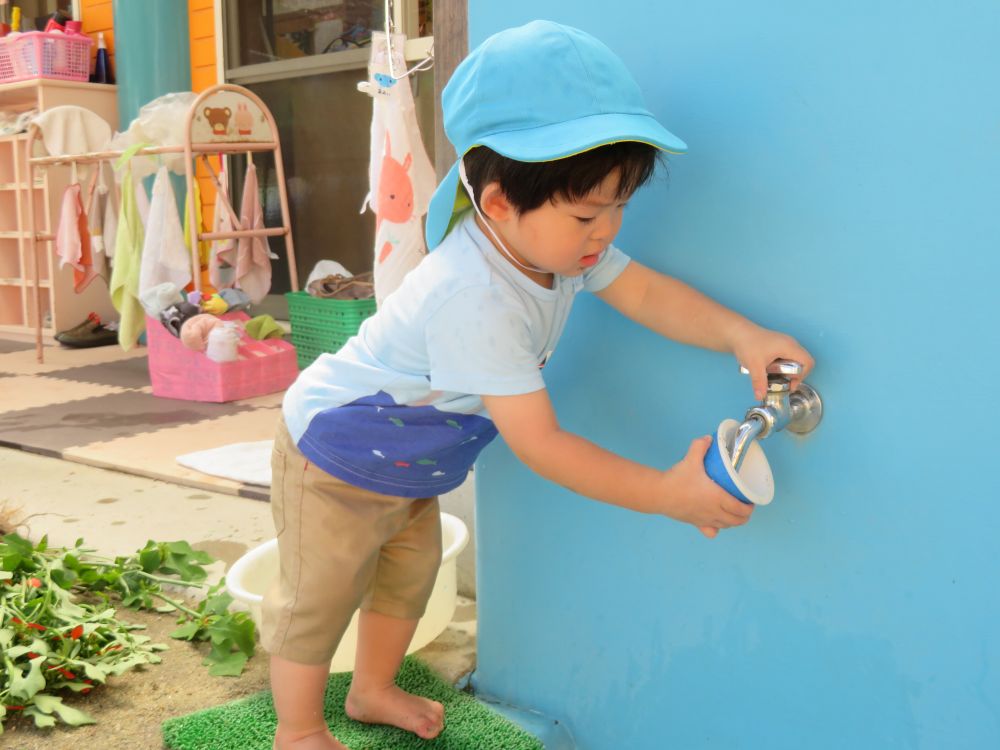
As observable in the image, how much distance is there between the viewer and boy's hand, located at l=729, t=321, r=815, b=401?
3.07ft

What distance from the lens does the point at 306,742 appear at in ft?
3.94

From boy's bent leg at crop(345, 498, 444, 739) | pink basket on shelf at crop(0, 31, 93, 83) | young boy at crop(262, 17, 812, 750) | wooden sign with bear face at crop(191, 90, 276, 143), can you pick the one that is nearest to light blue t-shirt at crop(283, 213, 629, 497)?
young boy at crop(262, 17, 812, 750)

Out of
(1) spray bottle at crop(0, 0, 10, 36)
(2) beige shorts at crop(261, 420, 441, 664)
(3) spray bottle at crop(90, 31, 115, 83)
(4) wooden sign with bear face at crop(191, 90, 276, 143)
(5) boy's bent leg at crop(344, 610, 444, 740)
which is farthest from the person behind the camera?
(1) spray bottle at crop(0, 0, 10, 36)

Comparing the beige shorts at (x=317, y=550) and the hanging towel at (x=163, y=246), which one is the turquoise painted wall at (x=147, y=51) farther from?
the beige shorts at (x=317, y=550)

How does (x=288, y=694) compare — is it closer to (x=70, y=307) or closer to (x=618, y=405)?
(x=618, y=405)

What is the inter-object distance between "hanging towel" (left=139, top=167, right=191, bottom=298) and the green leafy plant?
1.87 m

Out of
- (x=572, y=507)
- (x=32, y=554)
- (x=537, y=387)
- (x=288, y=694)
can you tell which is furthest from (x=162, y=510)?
(x=537, y=387)

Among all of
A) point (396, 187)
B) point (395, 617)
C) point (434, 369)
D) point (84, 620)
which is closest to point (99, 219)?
point (396, 187)

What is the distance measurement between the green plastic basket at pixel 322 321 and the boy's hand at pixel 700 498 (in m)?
2.61

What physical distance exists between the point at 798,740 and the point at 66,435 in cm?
243

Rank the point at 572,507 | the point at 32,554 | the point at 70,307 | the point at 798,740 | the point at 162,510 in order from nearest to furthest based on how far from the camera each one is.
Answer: the point at 798,740 → the point at 572,507 → the point at 32,554 → the point at 162,510 → the point at 70,307

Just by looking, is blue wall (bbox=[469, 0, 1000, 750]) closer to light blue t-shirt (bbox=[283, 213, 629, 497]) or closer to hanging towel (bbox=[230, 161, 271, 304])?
light blue t-shirt (bbox=[283, 213, 629, 497])

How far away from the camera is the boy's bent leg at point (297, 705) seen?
3.94 ft

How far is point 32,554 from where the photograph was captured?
174cm
